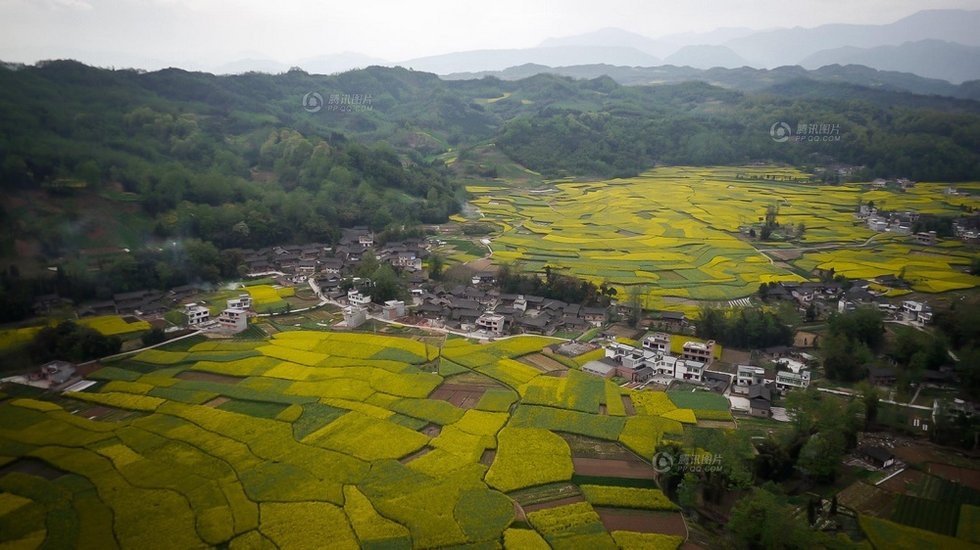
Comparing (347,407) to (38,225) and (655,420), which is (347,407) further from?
(38,225)

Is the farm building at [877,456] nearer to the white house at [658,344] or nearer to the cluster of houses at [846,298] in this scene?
the white house at [658,344]

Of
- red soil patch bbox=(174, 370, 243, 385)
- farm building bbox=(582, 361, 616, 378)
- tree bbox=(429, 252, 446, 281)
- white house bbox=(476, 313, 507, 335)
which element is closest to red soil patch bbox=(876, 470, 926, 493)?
farm building bbox=(582, 361, 616, 378)

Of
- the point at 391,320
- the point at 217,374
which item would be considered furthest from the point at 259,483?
the point at 391,320

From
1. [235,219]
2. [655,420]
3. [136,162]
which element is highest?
[136,162]

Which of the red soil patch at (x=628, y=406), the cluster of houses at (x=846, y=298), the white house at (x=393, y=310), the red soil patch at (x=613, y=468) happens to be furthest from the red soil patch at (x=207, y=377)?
the cluster of houses at (x=846, y=298)

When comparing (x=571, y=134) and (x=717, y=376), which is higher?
(x=571, y=134)

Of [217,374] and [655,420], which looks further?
[217,374]
